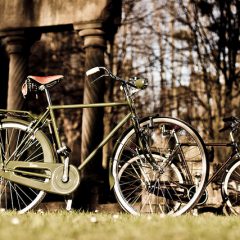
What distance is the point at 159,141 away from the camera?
4.88 meters

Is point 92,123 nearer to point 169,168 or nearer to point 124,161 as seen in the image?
point 124,161

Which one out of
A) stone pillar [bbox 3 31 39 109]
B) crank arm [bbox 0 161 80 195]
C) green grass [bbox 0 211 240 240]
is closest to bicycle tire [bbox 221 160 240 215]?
green grass [bbox 0 211 240 240]

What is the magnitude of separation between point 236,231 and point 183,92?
7568 mm

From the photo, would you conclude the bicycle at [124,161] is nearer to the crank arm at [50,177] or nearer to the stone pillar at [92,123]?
the crank arm at [50,177]

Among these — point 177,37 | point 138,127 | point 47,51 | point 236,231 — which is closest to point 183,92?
point 177,37

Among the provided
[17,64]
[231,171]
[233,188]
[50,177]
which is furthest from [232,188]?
[17,64]

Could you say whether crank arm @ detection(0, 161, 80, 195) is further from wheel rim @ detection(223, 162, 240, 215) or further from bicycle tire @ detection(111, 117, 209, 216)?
wheel rim @ detection(223, 162, 240, 215)

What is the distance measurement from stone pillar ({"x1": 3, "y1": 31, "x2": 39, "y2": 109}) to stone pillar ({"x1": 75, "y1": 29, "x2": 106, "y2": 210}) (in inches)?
33.2

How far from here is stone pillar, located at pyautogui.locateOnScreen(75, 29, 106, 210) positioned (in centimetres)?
577

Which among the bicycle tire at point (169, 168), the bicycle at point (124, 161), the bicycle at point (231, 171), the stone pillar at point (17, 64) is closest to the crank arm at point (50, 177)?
the bicycle at point (124, 161)

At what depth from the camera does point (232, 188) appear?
199 inches

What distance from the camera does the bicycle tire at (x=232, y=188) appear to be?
4770 millimetres

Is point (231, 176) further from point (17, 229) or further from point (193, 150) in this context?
point (17, 229)

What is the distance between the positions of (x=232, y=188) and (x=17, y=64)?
3196mm
